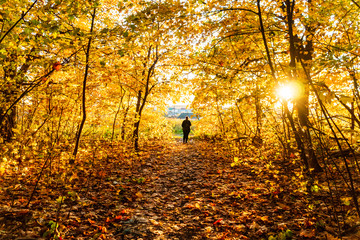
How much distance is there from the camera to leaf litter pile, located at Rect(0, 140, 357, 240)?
11.5 feet

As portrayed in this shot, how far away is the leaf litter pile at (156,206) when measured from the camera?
352 cm

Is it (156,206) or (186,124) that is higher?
(186,124)

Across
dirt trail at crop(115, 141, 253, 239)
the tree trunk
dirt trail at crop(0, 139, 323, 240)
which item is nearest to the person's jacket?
the tree trunk

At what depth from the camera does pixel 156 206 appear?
4.95 meters

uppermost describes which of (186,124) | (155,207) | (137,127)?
(186,124)

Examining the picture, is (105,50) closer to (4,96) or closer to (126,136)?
(4,96)

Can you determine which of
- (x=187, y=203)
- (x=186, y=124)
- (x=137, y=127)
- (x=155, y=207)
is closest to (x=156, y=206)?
(x=155, y=207)

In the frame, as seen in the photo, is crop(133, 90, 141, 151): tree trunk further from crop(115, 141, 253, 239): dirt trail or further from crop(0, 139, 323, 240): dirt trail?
crop(0, 139, 323, 240): dirt trail

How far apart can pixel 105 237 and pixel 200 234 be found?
1699mm

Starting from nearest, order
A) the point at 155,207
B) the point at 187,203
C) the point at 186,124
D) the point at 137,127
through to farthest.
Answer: the point at 155,207
the point at 187,203
the point at 137,127
the point at 186,124

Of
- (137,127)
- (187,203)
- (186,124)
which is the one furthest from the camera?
(186,124)

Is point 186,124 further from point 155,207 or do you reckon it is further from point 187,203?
point 155,207

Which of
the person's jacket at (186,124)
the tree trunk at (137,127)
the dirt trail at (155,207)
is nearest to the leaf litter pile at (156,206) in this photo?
the dirt trail at (155,207)

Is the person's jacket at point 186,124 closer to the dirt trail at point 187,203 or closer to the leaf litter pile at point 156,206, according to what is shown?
the dirt trail at point 187,203
